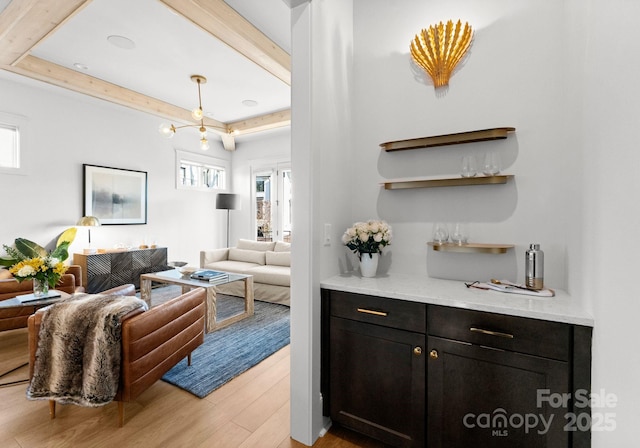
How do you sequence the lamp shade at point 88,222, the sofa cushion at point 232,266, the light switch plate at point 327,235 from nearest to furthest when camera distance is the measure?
the light switch plate at point 327,235, the lamp shade at point 88,222, the sofa cushion at point 232,266

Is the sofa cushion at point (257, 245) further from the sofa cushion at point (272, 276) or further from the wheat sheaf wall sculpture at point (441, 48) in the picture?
the wheat sheaf wall sculpture at point (441, 48)

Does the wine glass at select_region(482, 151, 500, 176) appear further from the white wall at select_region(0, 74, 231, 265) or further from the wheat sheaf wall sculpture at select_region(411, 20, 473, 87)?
the white wall at select_region(0, 74, 231, 265)

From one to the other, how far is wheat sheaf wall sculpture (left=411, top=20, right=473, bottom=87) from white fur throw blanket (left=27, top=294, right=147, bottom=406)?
8.06ft

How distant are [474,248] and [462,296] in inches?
14.5

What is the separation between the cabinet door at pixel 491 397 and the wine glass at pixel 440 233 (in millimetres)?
671

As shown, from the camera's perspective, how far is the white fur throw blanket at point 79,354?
1724mm

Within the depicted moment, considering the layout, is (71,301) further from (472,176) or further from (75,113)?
(75,113)

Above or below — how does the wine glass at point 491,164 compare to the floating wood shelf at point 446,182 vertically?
above

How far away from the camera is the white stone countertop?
4.07ft

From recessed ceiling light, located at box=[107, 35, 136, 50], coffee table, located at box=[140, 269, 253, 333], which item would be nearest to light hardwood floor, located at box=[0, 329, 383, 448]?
coffee table, located at box=[140, 269, 253, 333]

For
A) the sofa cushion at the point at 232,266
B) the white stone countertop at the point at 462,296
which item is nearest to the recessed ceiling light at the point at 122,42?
the sofa cushion at the point at 232,266

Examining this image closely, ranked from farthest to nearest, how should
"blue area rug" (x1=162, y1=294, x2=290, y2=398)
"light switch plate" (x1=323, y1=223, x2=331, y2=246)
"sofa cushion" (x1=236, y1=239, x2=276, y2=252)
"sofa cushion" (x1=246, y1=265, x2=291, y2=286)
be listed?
1. "sofa cushion" (x1=236, y1=239, x2=276, y2=252)
2. "sofa cushion" (x1=246, y1=265, x2=291, y2=286)
3. "blue area rug" (x1=162, y1=294, x2=290, y2=398)
4. "light switch plate" (x1=323, y1=223, x2=331, y2=246)

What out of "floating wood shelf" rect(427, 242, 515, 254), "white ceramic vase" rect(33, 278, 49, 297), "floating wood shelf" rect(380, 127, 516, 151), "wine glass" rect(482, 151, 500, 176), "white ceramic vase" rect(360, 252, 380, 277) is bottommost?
"white ceramic vase" rect(33, 278, 49, 297)

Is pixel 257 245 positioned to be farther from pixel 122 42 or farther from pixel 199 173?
pixel 122 42
